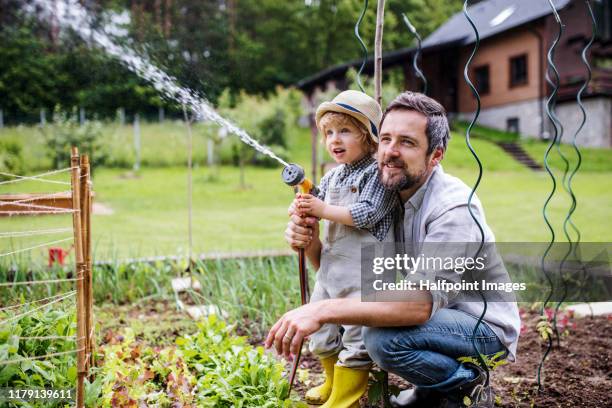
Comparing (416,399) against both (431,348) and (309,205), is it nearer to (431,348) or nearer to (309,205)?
(431,348)

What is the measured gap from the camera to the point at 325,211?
2.01 metres

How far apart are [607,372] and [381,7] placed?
6.68ft

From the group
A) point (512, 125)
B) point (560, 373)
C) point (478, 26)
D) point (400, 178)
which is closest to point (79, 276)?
point (400, 178)

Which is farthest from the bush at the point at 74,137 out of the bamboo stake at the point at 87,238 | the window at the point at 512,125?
the window at the point at 512,125

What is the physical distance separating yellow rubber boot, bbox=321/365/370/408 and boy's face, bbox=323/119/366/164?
2.72 feet

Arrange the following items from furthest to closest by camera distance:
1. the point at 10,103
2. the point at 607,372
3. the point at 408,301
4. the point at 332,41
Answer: the point at 332,41, the point at 10,103, the point at 607,372, the point at 408,301

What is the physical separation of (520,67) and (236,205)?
51.2 feet

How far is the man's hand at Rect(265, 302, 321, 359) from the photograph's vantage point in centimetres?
176

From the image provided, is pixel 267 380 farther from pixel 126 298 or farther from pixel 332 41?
pixel 332 41

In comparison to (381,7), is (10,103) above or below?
above

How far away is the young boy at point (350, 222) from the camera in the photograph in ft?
6.86

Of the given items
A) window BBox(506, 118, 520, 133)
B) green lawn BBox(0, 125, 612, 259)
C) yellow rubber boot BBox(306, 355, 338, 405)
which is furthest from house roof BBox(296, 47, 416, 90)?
yellow rubber boot BBox(306, 355, 338, 405)

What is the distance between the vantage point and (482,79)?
2411cm

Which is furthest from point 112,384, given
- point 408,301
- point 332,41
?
point 332,41
